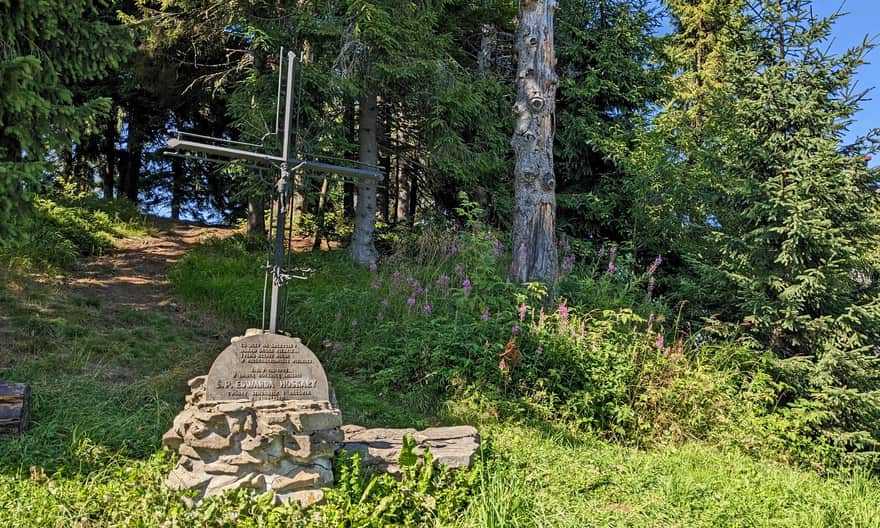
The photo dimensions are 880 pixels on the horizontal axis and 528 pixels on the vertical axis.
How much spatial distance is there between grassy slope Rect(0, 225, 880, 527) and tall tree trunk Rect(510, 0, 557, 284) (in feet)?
8.54

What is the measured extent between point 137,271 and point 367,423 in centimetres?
624

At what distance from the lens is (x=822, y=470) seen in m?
5.05

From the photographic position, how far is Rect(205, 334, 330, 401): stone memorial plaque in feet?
11.0

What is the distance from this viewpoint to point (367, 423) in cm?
466

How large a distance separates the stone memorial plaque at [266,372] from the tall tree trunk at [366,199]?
542 centimetres

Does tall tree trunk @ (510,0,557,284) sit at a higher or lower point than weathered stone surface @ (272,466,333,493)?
higher

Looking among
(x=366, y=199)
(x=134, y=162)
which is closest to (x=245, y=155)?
(x=366, y=199)

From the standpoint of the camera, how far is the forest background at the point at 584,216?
5035 millimetres

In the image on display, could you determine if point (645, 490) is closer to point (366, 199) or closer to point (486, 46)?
point (366, 199)

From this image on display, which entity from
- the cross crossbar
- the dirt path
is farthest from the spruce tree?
the dirt path

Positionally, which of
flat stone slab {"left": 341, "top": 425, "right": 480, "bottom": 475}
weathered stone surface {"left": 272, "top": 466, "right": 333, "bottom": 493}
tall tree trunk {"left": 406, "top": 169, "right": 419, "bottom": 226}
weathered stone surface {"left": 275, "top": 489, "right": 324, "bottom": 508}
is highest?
tall tree trunk {"left": 406, "top": 169, "right": 419, "bottom": 226}

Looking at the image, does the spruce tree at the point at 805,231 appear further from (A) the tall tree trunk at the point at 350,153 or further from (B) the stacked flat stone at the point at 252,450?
(A) the tall tree trunk at the point at 350,153

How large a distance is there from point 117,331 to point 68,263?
11.2ft

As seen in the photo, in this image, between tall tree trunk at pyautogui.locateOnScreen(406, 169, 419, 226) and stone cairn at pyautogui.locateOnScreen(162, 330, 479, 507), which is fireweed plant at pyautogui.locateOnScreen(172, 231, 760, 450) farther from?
tall tree trunk at pyautogui.locateOnScreen(406, 169, 419, 226)
